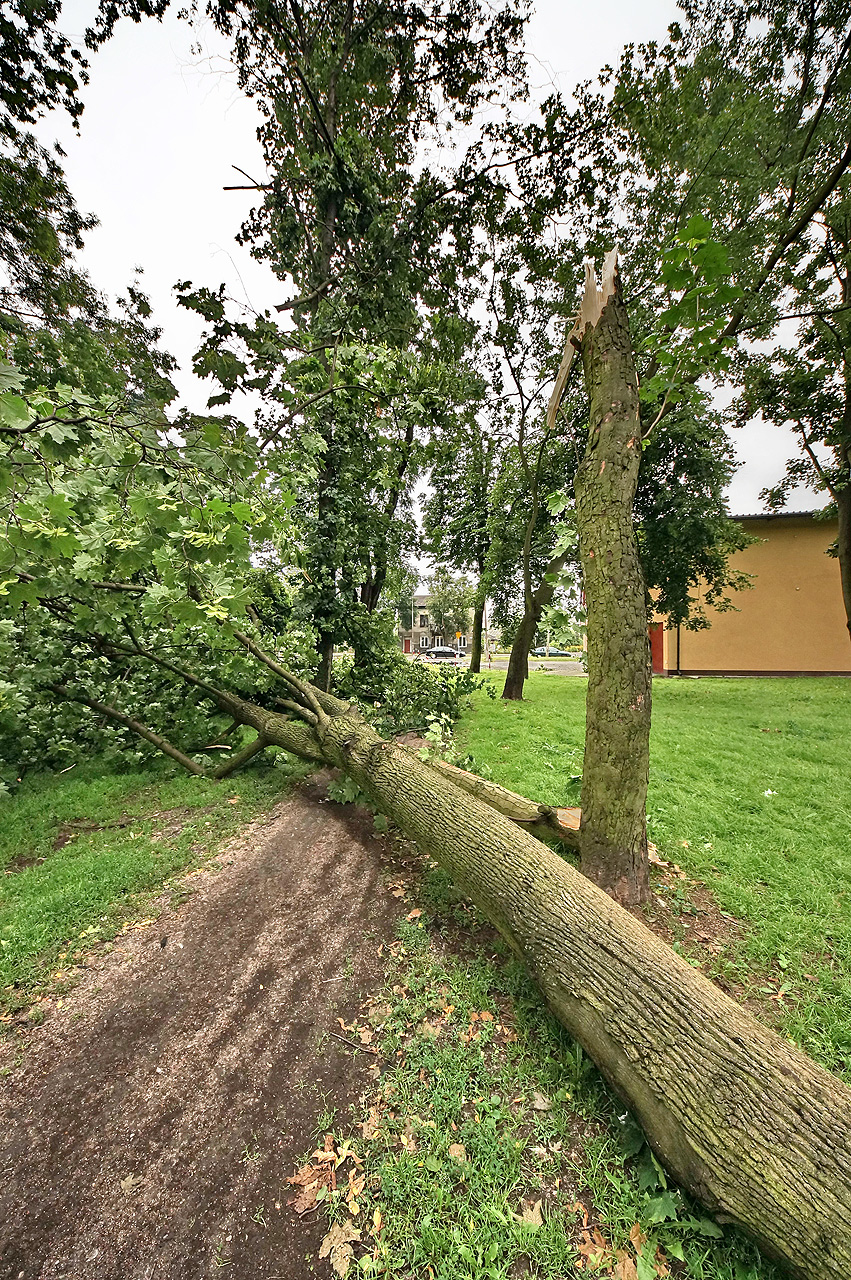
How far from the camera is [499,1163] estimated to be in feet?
5.34

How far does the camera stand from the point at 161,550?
2061 mm

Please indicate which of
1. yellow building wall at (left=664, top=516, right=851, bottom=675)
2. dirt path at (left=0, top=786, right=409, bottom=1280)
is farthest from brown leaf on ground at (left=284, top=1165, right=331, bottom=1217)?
yellow building wall at (left=664, top=516, right=851, bottom=675)

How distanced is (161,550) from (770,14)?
329 inches

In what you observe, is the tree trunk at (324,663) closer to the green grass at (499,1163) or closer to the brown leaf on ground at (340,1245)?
the green grass at (499,1163)

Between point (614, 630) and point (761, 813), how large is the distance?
305cm

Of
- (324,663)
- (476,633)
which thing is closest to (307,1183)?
(324,663)

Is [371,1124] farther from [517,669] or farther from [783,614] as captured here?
[783,614]

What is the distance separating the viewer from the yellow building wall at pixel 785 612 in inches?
627

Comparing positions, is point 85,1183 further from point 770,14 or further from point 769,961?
point 770,14

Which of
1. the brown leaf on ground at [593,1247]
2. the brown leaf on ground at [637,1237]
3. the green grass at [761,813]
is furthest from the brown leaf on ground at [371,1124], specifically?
the green grass at [761,813]

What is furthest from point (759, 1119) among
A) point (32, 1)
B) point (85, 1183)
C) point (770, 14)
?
point (770, 14)

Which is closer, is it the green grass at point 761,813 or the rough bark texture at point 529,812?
the green grass at point 761,813

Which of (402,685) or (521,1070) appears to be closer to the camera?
(521,1070)

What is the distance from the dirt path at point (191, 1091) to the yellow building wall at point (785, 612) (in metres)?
18.3
